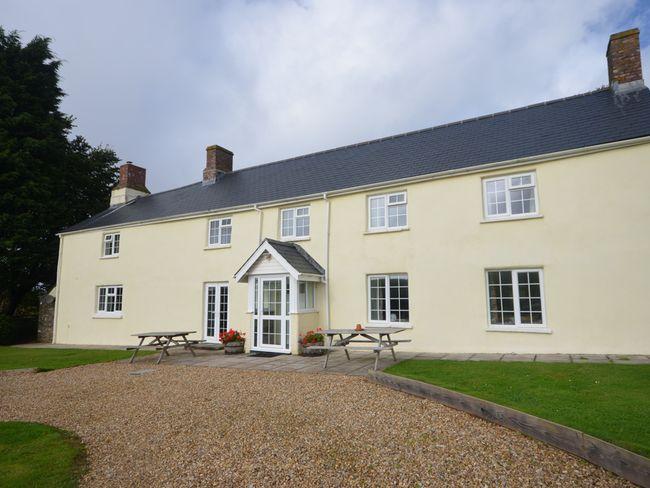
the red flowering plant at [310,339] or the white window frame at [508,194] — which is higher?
the white window frame at [508,194]

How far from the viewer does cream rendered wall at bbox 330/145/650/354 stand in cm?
992

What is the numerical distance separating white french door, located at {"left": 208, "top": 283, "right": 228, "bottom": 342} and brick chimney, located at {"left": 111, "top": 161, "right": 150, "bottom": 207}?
11783mm

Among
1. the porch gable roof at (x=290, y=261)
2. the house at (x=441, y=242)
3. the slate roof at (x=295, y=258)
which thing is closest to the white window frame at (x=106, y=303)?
the house at (x=441, y=242)

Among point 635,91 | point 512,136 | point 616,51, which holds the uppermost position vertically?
point 616,51

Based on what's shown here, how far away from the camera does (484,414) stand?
18.1 ft

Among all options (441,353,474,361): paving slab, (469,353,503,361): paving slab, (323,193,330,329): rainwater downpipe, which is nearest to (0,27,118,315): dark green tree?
(323,193,330,329): rainwater downpipe

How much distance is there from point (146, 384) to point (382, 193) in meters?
8.94

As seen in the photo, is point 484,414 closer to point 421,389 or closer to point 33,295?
point 421,389

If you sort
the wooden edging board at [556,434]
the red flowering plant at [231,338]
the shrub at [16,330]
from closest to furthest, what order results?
the wooden edging board at [556,434] → the red flowering plant at [231,338] → the shrub at [16,330]

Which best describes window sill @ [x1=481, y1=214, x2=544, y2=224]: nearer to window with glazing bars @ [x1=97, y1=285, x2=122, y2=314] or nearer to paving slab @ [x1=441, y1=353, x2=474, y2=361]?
paving slab @ [x1=441, y1=353, x2=474, y2=361]

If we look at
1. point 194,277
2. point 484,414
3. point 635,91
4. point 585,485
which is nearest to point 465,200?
point 635,91

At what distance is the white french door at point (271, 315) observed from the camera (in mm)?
13242

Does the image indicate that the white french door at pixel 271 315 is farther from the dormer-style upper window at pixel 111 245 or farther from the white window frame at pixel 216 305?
the dormer-style upper window at pixel 111 245

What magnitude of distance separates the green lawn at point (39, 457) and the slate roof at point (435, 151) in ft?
35.1
